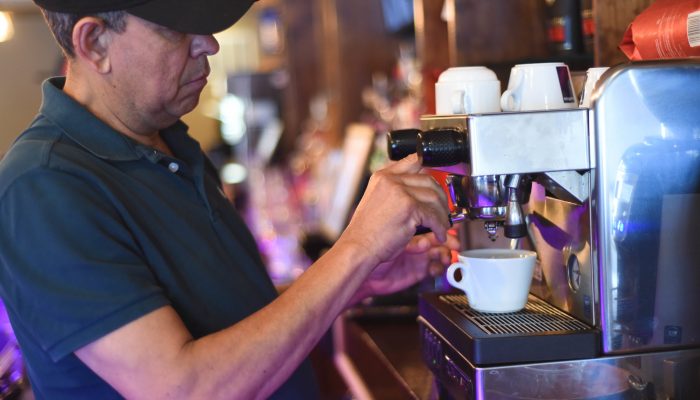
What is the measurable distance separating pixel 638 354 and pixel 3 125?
2056 mm

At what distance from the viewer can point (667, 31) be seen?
51.6 inches

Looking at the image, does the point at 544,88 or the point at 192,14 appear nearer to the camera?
the point at 544,88

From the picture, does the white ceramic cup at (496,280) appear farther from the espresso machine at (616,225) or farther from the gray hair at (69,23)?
the gray hair at (69,23)

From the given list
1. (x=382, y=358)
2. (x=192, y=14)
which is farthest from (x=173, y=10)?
(x=382, y=358)

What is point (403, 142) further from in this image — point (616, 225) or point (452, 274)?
point (616, 225)

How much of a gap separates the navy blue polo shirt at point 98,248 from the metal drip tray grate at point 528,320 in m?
0.37

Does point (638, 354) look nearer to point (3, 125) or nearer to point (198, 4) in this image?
point (198, 4)

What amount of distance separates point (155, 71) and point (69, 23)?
0.16 m

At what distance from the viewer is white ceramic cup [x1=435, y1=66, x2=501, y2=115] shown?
1369 millimetres

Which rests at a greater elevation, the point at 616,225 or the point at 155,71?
the point at 155,71

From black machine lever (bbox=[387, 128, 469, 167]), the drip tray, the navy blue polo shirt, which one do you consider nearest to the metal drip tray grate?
the drip tray

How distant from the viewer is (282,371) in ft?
4.12

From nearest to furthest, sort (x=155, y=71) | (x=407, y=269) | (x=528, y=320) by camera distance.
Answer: (x=528, y=320), (x=155, y=71), (x=407, y=269)

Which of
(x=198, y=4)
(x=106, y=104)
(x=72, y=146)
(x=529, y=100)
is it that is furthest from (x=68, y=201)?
(x=529, y=100)
